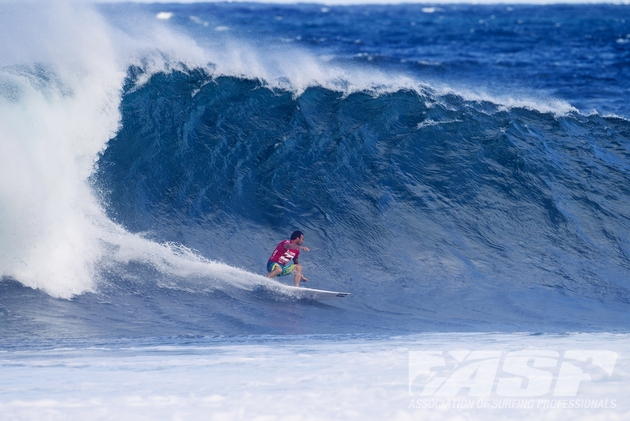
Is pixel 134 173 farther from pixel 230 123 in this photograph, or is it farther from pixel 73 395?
pixel 73 395

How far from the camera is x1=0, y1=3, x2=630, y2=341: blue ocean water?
28.9 feet

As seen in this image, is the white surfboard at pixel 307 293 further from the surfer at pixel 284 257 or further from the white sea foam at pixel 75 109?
the white sea foam at pixel 75 109

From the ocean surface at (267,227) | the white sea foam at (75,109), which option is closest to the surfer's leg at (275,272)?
the white sea foam at (75,109)

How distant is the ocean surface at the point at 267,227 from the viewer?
6.33 metres

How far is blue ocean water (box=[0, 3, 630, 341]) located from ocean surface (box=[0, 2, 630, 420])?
0.04 metres

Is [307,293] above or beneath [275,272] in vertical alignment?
beneath

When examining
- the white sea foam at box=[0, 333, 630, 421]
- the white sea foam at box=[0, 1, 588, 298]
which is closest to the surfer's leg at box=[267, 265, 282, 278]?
the white sea foam at box=[0, 1, 588, 298]

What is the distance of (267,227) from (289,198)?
771mm

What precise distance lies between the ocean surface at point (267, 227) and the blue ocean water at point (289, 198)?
4cm

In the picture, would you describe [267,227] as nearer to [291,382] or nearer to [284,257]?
[284,257]

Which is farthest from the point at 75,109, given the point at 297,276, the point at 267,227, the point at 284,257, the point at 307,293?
the point at 307,293

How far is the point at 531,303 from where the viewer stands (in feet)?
29.9

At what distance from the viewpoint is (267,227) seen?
1128 centimetres

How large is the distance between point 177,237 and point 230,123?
3.37 m
